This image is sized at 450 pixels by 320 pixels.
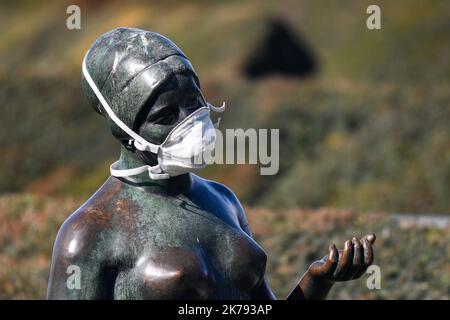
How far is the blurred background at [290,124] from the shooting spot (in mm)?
9742

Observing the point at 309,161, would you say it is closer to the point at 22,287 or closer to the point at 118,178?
the point at 22,287

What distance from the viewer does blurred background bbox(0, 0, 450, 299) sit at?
9.74 m

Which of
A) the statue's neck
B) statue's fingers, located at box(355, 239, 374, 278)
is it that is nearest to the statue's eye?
the statue's neck

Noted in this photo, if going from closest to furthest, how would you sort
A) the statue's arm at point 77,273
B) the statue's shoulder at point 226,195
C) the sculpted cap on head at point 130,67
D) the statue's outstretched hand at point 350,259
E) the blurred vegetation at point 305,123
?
the statue's arm at point 77,273
the sculpted cap on head at point 130,67
the statue's outstretched hand at point 350,259
the statue's shoulder at point 226,195
the blurred vegetation at point 305,123

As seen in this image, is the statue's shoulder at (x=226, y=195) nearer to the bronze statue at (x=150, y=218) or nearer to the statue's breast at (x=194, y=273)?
the bronze statue at (x=150, y=218)

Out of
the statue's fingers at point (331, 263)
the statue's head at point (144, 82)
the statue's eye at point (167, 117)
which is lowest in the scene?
the statue's fingers at point (331, 263)

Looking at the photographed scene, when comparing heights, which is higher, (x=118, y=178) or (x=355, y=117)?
(x=118, y=178)

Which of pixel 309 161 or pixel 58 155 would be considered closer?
pixel 309 161

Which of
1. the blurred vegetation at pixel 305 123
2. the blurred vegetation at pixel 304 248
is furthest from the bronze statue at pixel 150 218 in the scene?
the blurred vegetation at pixel 305 123

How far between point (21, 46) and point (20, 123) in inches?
519

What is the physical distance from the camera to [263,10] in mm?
30281

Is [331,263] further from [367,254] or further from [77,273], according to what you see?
[77,273]

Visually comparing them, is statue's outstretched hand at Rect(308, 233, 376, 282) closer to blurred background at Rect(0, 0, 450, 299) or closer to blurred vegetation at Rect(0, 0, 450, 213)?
blurred background at Rect(0, 0, 450, 299)

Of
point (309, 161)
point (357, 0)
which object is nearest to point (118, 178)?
point (309, 161)
